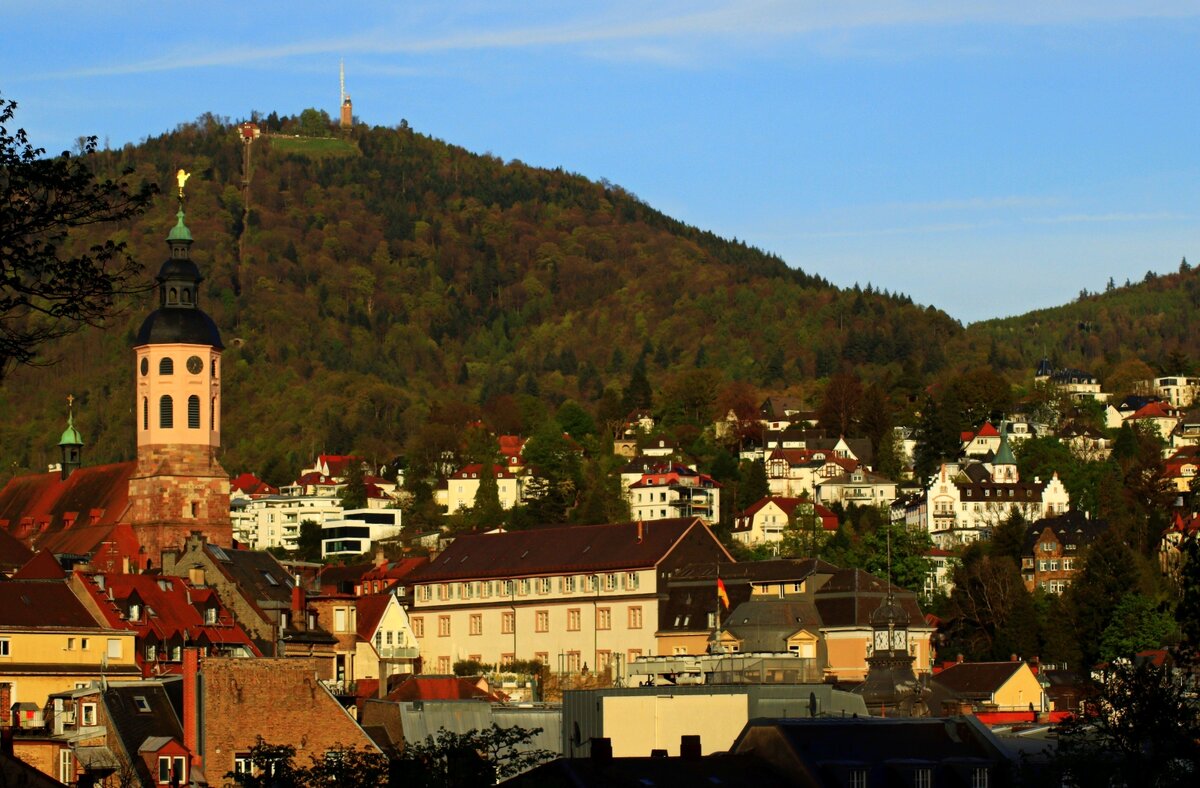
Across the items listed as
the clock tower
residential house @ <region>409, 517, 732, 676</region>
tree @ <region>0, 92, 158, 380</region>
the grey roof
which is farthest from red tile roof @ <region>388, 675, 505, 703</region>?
tree @ <region>0, 92, 158, 380</region>

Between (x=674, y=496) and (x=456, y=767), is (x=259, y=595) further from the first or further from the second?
(x=674, y=496)

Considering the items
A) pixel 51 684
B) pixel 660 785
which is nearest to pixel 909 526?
pixel 51 684

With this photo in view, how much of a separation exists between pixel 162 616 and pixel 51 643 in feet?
42.8

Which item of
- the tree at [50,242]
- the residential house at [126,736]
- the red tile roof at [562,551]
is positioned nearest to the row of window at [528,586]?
the red tile roof at [562,551]

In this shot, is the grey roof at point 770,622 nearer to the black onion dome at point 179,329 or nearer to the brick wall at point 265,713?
the black onion dome at point 179,329

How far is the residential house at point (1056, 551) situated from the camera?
151m

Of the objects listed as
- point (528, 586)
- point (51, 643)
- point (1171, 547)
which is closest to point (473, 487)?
point (1171, 547)

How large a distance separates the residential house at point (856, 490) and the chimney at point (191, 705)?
447 feet

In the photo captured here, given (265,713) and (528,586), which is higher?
(528,586)

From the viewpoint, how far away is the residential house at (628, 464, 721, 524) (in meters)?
178

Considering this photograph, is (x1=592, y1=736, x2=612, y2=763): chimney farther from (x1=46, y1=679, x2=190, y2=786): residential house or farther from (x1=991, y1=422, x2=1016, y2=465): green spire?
(x1=991, y1=422, x2=1016, y2=465): green spire

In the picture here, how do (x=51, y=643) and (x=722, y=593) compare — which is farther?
(x=722, y=593)

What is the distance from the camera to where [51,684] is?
7306 cm

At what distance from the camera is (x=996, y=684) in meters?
104
